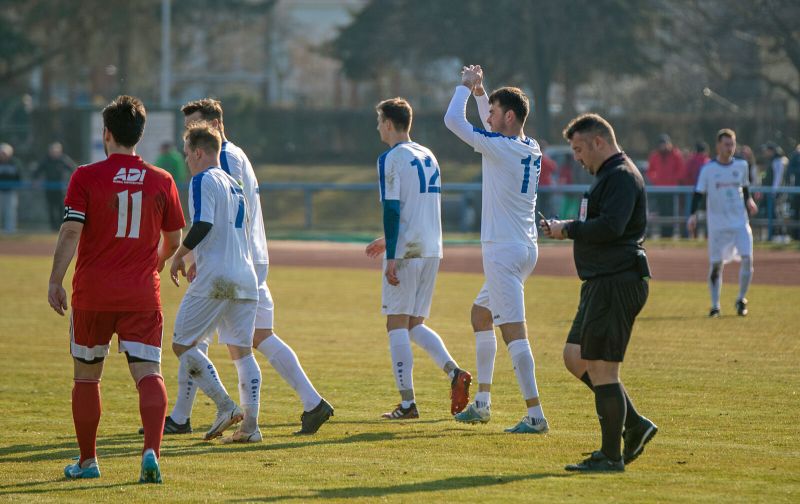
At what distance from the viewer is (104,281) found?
7.12 metres

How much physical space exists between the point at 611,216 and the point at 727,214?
31.4ft

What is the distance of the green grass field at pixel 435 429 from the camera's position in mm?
7039

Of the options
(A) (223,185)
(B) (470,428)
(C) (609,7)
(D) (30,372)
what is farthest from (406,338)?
(C) (609,7)

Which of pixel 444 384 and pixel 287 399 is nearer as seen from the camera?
pixel 287 399

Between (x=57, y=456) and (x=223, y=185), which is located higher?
(x=223, y=185)

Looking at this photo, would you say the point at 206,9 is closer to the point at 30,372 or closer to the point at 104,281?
the point at 30,372

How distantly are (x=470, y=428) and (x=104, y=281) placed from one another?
3.04 metres

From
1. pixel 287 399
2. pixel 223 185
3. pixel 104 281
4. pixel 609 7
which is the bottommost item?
pixel 287 399

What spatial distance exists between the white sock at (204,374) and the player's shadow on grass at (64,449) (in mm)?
578

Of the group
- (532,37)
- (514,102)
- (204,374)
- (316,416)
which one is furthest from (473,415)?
(532,37)

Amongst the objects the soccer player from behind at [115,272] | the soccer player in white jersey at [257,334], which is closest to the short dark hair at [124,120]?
the soccer player from behind at [115,272]

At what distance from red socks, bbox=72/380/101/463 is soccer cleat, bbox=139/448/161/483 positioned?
0.35 meters

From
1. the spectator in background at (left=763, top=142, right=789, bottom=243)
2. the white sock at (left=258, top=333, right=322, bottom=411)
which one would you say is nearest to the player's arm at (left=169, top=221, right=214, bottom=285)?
the white sock at (left=258, top=333, right=322, bottom=411)

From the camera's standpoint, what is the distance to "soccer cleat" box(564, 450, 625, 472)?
24.3 ft
